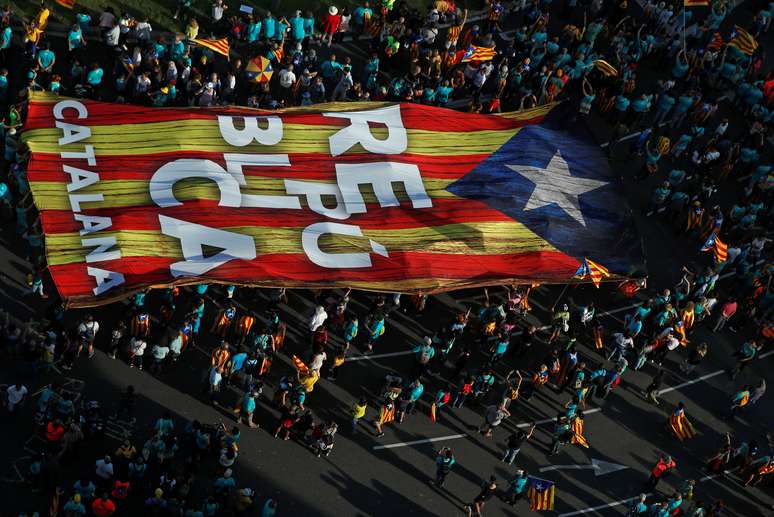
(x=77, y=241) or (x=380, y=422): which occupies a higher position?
(x=77, y=241)

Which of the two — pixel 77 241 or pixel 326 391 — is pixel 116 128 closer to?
pixel 77 241

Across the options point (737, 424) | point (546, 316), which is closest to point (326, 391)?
point (546, 316)

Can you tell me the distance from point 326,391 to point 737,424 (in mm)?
13171

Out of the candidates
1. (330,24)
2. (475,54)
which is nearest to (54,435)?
(330,24)

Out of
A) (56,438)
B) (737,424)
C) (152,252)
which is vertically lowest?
(737,424)

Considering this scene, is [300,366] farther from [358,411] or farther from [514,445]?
[514,445]

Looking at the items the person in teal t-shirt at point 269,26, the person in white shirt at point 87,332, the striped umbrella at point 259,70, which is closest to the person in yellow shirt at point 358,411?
the person in white shirt at point 87,332

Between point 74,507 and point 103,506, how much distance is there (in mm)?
799

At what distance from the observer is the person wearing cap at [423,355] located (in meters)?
35.3

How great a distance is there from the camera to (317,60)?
4450 cm

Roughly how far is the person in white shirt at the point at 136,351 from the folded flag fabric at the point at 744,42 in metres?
26.0

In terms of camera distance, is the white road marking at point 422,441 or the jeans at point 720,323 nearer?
the white road marking at point 422,441

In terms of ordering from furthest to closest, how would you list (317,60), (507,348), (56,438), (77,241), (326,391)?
(317,60) → (507,348) → (326,391) → (77,241) → (56,438)

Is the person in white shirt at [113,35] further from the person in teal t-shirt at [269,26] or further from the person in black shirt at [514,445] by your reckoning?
the person in black shirt at [514,445]
